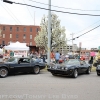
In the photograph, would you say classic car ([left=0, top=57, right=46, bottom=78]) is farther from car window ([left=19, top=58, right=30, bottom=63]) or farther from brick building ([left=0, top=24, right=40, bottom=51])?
brick building ([left=0, top=24, right=40, bottom=51])

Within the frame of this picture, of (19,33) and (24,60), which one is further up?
(19,33)

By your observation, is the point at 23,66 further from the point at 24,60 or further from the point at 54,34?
the point at 54,34

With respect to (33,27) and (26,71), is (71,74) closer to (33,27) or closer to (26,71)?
(26,71)

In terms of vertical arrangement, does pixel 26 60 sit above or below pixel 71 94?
above

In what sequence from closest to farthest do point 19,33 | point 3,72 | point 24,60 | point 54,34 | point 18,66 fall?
point 3,72 → point 18,66 → point 24,60 → point 54,34 → point 19,33

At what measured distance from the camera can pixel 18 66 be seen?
10.2 meters

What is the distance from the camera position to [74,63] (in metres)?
10.6

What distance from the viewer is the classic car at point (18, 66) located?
9.52 m

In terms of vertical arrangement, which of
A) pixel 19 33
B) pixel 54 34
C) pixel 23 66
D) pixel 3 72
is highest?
pixel 19 33

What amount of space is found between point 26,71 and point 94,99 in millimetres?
6445

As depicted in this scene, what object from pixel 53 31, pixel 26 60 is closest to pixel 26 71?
pixel 26 60

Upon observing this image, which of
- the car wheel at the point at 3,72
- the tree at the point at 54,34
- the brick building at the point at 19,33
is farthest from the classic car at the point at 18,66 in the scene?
the brick building at the point at 19,33

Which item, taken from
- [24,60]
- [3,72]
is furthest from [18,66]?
[3,72]

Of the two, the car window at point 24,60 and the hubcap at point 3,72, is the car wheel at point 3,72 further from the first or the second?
the car window at point 24,60
